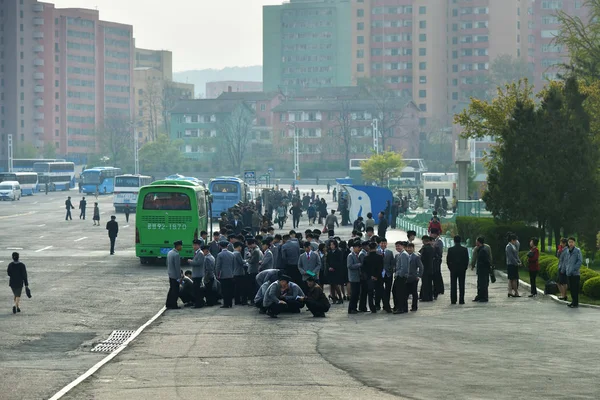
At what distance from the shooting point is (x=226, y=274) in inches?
1101

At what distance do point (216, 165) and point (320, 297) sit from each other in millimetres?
148315

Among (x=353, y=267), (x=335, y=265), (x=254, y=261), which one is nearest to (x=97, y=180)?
(x=254, y=261)

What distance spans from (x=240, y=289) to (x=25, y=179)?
94808mm

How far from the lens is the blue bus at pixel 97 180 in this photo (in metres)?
116

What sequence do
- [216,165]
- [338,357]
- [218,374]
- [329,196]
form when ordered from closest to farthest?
[218,374], [338,357], [329,196], [216,165]

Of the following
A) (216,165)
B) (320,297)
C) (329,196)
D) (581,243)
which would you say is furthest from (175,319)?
(216,165)

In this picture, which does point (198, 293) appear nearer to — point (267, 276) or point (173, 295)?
point (173, 295)

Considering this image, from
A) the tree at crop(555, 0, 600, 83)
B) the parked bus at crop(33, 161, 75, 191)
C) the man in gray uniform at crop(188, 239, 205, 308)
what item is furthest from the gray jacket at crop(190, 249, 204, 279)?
the parked bus at crop(33, 161, 75, 191)

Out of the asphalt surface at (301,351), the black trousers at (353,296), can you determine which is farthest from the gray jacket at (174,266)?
the black trousers at (353,296)

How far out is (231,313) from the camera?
1061 inches

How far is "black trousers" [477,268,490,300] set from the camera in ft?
94.0

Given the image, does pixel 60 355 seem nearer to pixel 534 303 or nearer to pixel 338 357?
pixel 338 357

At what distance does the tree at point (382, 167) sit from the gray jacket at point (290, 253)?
84605 millimetres

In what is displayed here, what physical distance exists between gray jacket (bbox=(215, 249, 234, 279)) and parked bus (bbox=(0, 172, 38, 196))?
92673 millimetres
